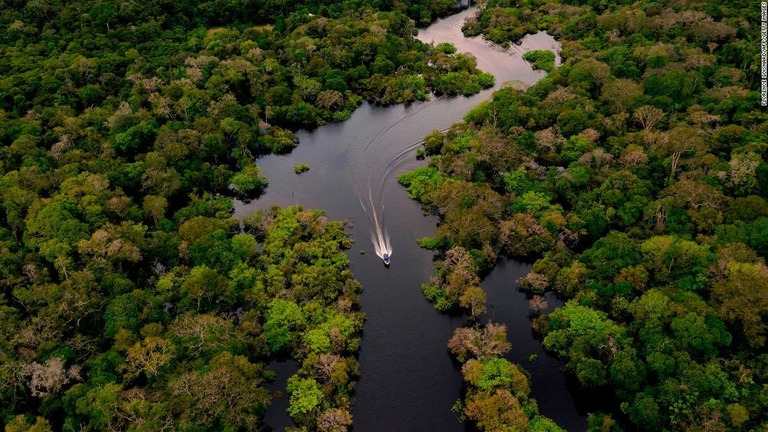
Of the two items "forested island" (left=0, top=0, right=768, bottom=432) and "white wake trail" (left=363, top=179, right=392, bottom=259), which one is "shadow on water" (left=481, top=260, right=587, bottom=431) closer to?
"forested island" (left=0, top=0, right=768, bottom=432)

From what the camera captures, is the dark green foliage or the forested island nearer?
the forested island

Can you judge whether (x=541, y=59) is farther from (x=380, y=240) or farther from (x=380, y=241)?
(x=380, y=241)

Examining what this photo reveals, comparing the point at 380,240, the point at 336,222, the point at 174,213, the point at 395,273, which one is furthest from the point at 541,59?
the point at 174,213

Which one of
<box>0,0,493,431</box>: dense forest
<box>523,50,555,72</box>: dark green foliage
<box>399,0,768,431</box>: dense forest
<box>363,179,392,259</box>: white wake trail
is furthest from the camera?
<box>523,50,555,72</box>: dark green foliage

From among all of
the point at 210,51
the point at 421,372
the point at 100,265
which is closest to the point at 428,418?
the point at 421,372

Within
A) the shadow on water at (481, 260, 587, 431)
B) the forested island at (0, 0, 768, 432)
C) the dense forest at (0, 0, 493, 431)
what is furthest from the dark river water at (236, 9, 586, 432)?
the dense forest at (0, 0, 493, 431)

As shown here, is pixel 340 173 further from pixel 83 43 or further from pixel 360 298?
pixel 83 43

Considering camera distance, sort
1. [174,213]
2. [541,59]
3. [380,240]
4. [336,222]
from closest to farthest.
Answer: [380,240]
[336,222]
[174,213]
[541,59]
